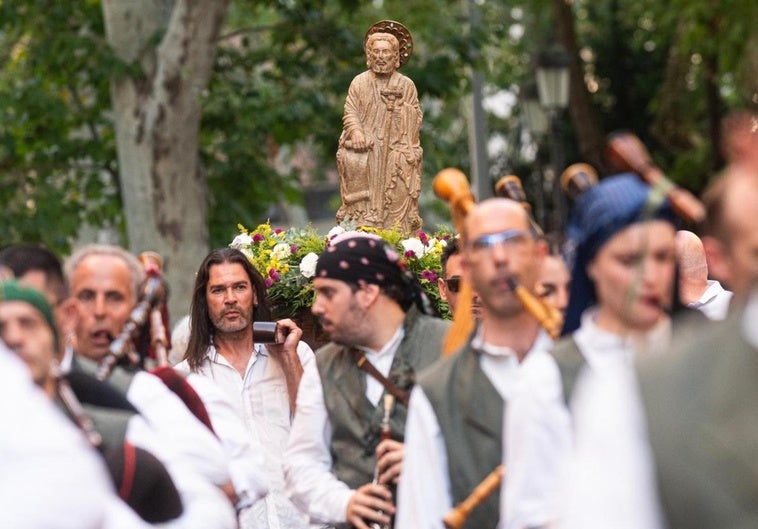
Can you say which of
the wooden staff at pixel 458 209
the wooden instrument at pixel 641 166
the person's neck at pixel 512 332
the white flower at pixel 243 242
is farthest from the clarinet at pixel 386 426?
the white flower at pixel 243 242

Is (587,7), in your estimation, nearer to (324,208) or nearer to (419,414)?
(324,208)

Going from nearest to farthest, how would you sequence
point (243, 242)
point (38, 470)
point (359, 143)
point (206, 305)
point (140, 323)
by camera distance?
point (38, 470) → point (140, 323) → point (206, 305) → point (243, 242) → point (359, 143)

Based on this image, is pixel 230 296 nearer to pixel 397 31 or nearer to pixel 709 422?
pixel 397 31

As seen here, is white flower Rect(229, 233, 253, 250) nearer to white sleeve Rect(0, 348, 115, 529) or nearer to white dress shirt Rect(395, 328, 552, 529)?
white dress shirt Rect(395, 328, 552, 529)

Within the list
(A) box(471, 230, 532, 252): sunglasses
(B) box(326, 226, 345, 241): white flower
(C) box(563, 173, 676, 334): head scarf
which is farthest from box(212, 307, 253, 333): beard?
(C) box(563, 173, 676, 334): head scarf

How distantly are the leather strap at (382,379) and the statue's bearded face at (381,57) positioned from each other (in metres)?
5.14

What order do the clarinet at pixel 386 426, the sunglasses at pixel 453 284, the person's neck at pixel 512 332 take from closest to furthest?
1. the person's neck at pixel 512 332
2. the clarinet at pixel 386 426
3. the sunglasses at pixel 453 284

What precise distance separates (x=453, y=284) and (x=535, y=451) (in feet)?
14.9

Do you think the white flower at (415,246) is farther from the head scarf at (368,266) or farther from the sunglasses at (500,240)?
the sunglasses at (500,240)

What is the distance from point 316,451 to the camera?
6727mm

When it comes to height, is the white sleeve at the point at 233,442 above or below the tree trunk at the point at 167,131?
below

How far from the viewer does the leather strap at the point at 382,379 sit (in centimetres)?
669

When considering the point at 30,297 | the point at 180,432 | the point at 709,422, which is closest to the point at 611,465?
the point at 709,422

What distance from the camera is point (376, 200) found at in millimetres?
11602
